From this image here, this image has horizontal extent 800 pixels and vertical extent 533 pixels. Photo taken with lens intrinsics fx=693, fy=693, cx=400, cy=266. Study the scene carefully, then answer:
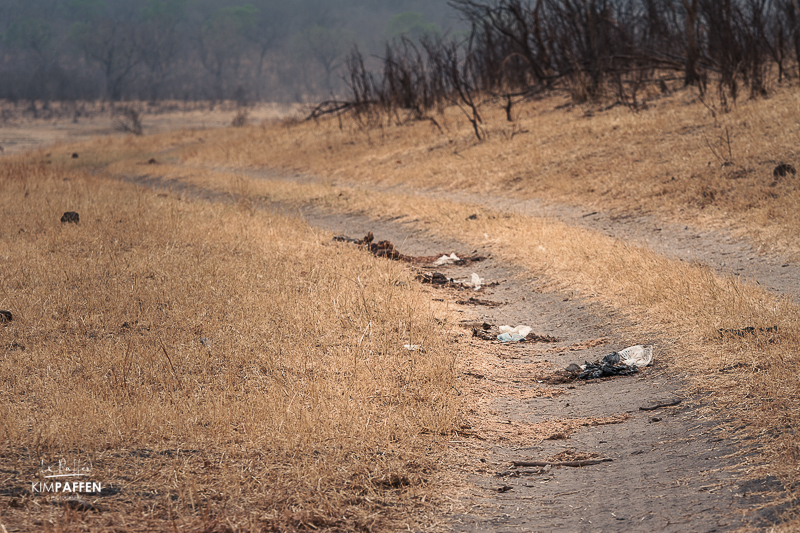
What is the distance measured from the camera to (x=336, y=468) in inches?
120

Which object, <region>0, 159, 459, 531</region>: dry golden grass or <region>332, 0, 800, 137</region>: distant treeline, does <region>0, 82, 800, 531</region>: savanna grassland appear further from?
<region>332, 0, 800, 137</region>: distant treeline

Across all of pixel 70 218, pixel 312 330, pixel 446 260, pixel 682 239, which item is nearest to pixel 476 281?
pixel 446 260

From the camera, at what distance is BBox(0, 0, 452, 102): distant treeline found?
8344 centimetres

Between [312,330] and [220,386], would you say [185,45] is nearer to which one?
[312,330]

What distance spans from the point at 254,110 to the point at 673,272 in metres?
61.9

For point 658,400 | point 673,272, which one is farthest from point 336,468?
point 673,272

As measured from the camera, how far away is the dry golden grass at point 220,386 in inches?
110

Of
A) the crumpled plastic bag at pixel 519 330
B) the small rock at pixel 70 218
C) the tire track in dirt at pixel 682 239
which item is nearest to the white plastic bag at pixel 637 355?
the crumpled plastic bag at pixel 519 330

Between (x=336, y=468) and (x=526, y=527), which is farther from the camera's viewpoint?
(x=336, y=468)

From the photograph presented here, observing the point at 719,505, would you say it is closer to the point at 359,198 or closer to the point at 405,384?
the point at 405,384

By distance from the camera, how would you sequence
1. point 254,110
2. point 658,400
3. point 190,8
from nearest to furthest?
point 658,400 → point 254,110 → point 190,8

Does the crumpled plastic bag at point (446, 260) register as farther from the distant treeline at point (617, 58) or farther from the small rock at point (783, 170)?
the distant treeline at point (617, 58)

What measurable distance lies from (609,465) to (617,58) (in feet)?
50.0

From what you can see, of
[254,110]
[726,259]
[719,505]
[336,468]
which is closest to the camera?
[719,505]
